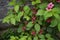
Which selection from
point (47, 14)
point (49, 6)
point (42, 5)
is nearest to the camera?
point (47, 14)

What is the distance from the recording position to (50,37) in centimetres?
255

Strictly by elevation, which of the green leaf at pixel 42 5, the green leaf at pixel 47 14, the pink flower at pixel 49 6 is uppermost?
the green leaf at pixel 42 5

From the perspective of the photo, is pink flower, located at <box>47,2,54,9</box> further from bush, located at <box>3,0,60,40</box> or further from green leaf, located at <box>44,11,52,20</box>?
green leaf, located at <box>44,11,52,20</box>

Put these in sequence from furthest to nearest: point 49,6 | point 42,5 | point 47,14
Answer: point 42,5 → point 49,6 → point 47,14

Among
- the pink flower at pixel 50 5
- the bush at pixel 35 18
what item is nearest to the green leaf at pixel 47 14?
the bush at pixel 35 18

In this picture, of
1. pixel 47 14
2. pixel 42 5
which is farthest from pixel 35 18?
pixel 47 14

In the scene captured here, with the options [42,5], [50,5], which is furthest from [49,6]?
[42,5]

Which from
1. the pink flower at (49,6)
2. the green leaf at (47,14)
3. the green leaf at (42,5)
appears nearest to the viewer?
the green leaf at (47,14)

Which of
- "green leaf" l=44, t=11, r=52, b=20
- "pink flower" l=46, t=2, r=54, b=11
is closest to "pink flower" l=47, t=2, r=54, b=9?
"pink flower" l=46, t=2, r=54, b=11

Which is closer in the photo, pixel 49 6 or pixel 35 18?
pixel 49 6

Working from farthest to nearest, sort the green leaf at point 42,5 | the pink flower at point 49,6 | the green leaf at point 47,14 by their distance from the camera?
the green leaf at point 42,5 → the pink flower at point 49,6 → the green leaf at point 47,14

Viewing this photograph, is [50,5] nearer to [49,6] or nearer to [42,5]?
[49,6]

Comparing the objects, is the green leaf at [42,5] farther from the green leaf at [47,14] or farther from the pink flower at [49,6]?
the green leaf at [47,14]

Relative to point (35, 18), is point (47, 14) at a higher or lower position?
lower
